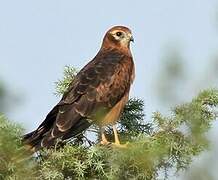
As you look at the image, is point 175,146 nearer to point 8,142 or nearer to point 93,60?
point 8,142

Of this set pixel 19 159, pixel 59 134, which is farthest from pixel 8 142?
pixel 59 134

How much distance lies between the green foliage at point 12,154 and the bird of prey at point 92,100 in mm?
1992

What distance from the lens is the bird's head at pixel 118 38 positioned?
884 cm

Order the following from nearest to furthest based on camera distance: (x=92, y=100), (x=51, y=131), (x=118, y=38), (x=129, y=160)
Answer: (x=129, y=160)
(x=51, y=131)
(x=92, y=100)
(x=118, y=38)

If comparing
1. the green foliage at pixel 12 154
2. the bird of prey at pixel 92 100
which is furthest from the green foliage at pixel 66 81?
the green foliage at pixel 12 154

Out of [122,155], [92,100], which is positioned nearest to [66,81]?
[92,100]

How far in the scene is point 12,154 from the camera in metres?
3.12

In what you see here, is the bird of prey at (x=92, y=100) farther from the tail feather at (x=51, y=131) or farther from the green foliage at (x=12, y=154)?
the green foliage at (x=12, y=154)

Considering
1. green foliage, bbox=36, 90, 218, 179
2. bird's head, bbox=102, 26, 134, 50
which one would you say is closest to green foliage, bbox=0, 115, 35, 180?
green foliage, bbox=36, 90, 218, 179

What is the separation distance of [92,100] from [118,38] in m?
1.96

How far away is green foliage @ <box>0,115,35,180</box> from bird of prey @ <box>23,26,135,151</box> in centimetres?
199

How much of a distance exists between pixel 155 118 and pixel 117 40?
4157 mm

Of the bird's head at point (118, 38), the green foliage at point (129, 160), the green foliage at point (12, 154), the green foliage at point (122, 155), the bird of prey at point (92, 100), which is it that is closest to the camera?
the green foliage at point (12, 154)

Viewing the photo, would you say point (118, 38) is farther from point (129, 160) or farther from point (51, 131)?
point (129, 160)
